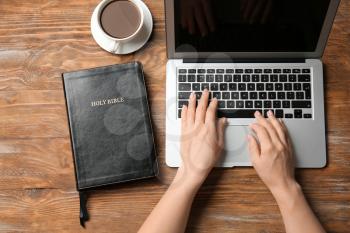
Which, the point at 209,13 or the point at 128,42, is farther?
the point at 128,42

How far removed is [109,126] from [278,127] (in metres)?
0.34

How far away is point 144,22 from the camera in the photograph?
0.95 meters

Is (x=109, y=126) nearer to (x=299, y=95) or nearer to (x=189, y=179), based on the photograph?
(x=189, y=179)

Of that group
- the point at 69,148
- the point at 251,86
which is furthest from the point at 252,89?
the point at 69,148

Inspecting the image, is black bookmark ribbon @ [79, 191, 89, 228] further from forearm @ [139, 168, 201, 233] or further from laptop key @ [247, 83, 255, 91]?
laptop key @ [247, 83, 255, 91]

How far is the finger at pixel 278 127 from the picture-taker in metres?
0.91

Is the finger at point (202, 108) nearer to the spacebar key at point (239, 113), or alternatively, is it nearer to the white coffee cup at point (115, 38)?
the spacebar key at point (239, 113)

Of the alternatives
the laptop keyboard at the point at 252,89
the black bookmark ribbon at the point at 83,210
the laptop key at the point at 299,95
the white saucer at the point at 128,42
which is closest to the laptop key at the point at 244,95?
the laptop keyboard at the point at 252,89

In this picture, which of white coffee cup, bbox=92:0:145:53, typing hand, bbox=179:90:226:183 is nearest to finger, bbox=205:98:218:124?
typing hand, bbox=179:90:226:183

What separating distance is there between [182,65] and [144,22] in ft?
0.40

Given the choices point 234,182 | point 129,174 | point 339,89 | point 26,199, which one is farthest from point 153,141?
point 339,89

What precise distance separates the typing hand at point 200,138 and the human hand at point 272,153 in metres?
0.07

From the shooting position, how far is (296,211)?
0.86m

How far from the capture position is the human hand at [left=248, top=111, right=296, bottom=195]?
89 centimetres
